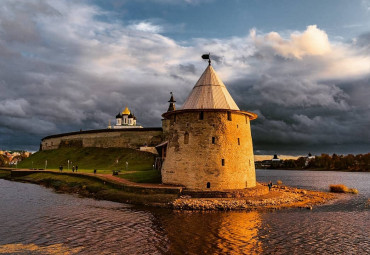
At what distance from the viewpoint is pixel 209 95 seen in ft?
77.4

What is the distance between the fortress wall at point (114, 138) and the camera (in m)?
52.8

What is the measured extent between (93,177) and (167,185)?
1056 cm

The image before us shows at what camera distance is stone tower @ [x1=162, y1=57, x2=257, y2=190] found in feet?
71.7

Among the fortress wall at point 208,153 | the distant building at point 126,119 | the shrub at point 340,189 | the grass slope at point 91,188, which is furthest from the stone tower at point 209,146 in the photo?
the distant building at point 126,119

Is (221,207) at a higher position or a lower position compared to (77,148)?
lower

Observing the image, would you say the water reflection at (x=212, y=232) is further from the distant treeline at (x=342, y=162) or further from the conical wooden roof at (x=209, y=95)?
the distant treeline at (x=342, y=162)

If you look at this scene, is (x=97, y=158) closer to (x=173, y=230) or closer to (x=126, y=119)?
(x=126, y=119)

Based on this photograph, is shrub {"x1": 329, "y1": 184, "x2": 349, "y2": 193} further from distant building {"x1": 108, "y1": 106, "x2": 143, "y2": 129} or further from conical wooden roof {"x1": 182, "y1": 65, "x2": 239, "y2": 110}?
distant building {"x1": 108, "y1": 106, "x2": 143, "y2": 129}

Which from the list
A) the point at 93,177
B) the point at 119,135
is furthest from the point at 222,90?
the point at 119,135

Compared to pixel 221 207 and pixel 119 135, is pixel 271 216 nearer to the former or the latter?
pixel 221 207

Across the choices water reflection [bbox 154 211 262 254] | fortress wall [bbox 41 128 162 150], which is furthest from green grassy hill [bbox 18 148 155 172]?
water reflection [bbox 154 211 262 254]

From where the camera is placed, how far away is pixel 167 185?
23.0 metres

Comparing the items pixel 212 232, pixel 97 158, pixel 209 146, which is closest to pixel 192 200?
pixel 209 146

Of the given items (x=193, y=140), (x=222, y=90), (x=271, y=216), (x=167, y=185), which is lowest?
(x=271, y=216)
